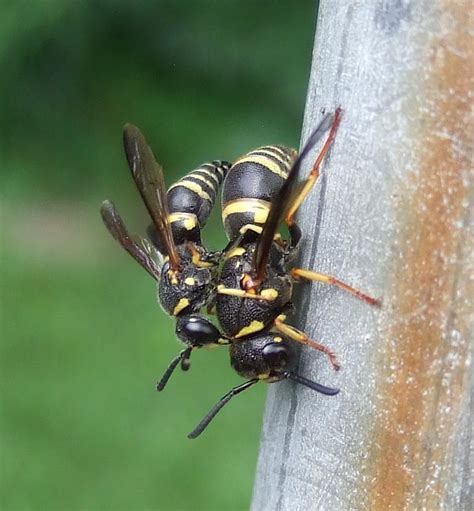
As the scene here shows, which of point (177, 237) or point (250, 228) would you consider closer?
point (250, 228)

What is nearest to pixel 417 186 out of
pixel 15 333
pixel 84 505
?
pixel 84 505

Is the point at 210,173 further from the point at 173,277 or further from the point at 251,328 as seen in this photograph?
the point at 251,328

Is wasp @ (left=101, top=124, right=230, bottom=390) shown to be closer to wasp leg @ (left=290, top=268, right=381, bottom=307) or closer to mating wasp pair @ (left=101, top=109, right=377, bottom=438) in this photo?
mating wasp pair @ (left=101, top=109, right=377, bottom=438)

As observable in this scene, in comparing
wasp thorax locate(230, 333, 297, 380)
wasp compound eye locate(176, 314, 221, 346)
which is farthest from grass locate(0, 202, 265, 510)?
wasp thorax locate(230, 333, 297, 380)

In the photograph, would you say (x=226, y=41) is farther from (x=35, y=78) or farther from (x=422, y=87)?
(x=422, y=87)

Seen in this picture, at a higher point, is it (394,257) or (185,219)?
(394,257)

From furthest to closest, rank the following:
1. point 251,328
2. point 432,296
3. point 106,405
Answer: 1. point 106,405
2. point 251,328
3. point 432,296

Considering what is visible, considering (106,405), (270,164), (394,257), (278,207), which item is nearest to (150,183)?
(270,164)

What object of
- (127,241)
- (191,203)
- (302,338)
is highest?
(302,338)
